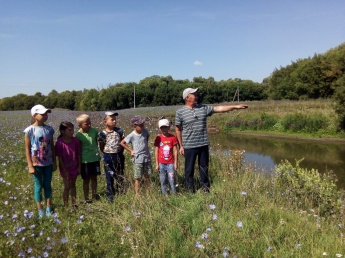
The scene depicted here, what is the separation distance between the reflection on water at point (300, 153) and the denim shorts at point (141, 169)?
5.48m

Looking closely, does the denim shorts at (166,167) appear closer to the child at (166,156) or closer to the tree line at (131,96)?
the child at (166,156)

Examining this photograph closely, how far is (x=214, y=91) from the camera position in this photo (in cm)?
6006

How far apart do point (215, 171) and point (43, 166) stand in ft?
10.7

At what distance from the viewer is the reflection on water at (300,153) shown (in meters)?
11.6

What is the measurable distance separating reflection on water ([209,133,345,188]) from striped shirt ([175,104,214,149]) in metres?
5.40

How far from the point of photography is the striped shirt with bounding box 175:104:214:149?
181 inches

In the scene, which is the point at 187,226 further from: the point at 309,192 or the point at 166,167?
the point at 309,192

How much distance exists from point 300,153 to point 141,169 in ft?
39.7

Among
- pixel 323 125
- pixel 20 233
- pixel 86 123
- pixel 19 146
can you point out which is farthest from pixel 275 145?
pixel 20 233

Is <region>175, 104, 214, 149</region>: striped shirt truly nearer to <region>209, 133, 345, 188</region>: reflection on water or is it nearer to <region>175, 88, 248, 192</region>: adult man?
<region>175, 88, 248, 192</region>: adult man

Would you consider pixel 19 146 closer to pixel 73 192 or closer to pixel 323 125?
pixel 73 192

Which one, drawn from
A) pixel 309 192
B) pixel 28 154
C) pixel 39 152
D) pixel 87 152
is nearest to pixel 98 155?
pixel 87 152

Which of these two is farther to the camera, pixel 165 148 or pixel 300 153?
pixel 300 153

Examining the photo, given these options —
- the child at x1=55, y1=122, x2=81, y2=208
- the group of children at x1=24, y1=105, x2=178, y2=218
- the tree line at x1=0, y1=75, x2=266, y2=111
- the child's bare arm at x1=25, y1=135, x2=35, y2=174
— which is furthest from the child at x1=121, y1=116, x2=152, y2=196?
the tree line at x1=0, y1=75, x2=266, y2=111
